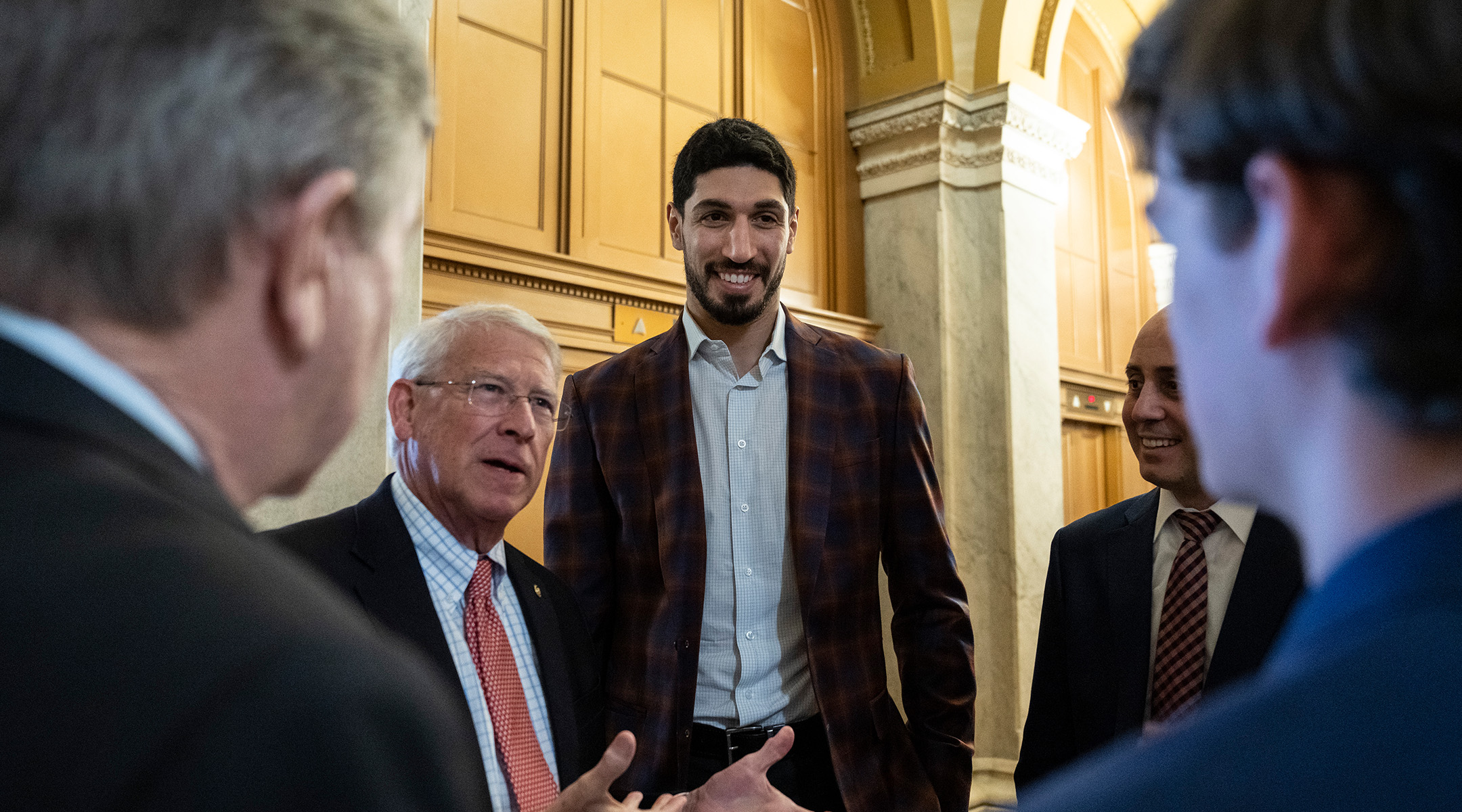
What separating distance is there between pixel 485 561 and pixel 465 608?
4.5 inches

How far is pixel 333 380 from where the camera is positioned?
69 cm

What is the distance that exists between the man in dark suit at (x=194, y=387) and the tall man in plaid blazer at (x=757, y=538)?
5.09ft

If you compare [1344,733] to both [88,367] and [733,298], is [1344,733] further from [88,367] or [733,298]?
[733,298]

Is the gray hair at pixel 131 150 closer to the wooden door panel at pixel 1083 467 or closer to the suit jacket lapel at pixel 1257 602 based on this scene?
the suit jacket lapel at pixel 1257 602

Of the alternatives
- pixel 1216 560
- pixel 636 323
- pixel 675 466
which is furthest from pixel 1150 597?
pixel 636 323

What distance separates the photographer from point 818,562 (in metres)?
2.22

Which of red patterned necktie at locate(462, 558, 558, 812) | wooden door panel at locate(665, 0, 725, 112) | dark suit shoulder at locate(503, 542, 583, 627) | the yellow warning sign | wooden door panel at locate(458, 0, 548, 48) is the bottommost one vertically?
red patterned necktie at locate(462, 558, 558, 812)

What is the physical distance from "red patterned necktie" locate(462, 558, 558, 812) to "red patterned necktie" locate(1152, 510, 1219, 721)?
112cm

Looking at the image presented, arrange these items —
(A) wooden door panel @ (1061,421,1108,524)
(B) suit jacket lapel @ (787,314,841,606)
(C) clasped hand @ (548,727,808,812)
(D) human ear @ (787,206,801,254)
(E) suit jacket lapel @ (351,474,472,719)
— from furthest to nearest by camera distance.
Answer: (A) wooden door panel @ (1061,421,1108,524) < (D) human ear @ (787,206,801,254) < (B) suit jacket lapel @ (787,314,841,606) < (C) clasped hand @ (548,727,808,812) < (E) suit jacket lapel @ (351,474,472,719)

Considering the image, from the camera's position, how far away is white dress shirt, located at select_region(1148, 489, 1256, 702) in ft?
6.34

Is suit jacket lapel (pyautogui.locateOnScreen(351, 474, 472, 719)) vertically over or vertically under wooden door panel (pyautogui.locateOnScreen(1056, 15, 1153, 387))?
under

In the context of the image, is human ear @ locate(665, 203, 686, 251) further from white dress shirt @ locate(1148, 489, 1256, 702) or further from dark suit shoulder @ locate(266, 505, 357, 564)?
white dress shirt @ locate(1148, 489, 1256, 702)

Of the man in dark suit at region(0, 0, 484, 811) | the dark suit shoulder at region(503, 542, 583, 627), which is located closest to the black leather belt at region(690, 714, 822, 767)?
the dark suit shoulder at region(503, 542, 583, 627)

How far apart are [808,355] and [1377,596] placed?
1999mm
